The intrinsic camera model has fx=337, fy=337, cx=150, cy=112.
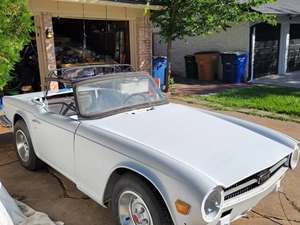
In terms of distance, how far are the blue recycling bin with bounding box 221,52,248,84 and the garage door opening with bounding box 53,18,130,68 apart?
417 centimetres

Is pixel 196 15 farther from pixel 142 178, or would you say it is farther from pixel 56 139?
pixel 142 178

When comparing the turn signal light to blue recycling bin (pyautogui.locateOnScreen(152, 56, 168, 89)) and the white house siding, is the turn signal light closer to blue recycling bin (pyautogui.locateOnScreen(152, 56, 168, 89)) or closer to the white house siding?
blue recycling bin (pyautogui.locateOnScreen(152, 56, 168, 89))

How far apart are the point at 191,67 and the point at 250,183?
11741 mm

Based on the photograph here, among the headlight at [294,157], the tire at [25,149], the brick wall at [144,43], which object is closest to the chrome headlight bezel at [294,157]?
the headlight at [294,157]

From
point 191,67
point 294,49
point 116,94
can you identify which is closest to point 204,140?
point 116,94

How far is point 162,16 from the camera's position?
33.6ft

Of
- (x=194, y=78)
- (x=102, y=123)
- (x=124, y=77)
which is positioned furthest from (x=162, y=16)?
(x=102, y=123)

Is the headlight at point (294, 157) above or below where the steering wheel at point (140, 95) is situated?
below

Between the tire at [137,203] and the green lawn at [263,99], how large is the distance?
5.93 m

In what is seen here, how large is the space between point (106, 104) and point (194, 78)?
10.8 metres

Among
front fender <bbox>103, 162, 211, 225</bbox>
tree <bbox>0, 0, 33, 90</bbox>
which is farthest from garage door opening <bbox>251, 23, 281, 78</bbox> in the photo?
front fender <bbox>103, 162, 211, 225</bbox>

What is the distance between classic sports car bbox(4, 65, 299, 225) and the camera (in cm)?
253

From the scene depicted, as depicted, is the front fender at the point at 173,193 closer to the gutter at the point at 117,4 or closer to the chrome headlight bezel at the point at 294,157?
the chrome headlight bezel at the point at 294,157

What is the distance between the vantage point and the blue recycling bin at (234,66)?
1262cm
